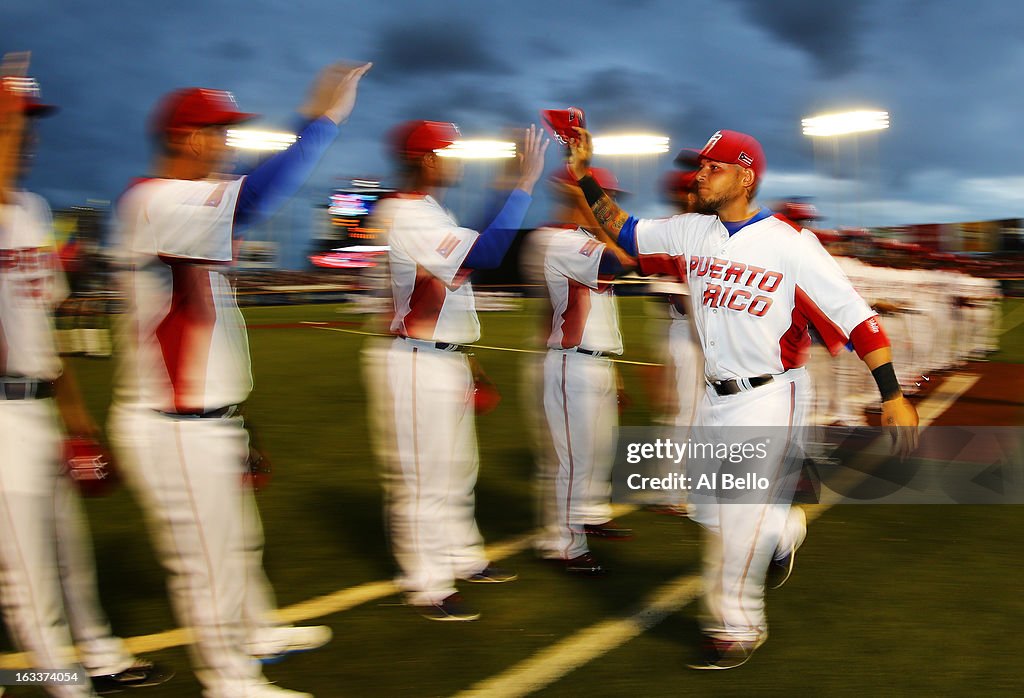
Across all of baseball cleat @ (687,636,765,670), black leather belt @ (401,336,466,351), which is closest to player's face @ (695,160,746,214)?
black leather belt @ (401,336,466,351)

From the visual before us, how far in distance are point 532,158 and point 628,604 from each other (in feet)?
7.81

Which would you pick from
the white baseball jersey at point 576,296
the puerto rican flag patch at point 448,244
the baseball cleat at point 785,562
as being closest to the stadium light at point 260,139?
the white baseball jersey at point 576,296

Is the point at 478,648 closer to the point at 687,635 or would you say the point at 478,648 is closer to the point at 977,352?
the point at 687,635

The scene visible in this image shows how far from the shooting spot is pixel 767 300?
12.5 feet

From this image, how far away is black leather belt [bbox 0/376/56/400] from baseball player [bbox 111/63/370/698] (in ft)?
0.87

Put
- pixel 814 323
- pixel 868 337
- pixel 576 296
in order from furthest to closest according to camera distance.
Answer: pixel 576 296, pixel 814 323, pixel 868 337

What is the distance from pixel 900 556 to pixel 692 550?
124 cm

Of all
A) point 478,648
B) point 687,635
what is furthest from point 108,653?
point 687,635

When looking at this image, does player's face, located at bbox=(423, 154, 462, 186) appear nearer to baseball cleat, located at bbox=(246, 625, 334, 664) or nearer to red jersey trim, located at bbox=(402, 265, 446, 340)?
red jersey trim, located at bbox=(402, 265, 446, 340)

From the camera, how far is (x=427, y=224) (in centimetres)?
418

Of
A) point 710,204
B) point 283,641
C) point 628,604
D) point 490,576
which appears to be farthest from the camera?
point 490,576

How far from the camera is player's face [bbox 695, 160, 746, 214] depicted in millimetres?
3947

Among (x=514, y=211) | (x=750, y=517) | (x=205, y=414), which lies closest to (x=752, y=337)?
(x=750, y=517)

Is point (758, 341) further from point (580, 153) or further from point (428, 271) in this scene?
point (428, 271)
